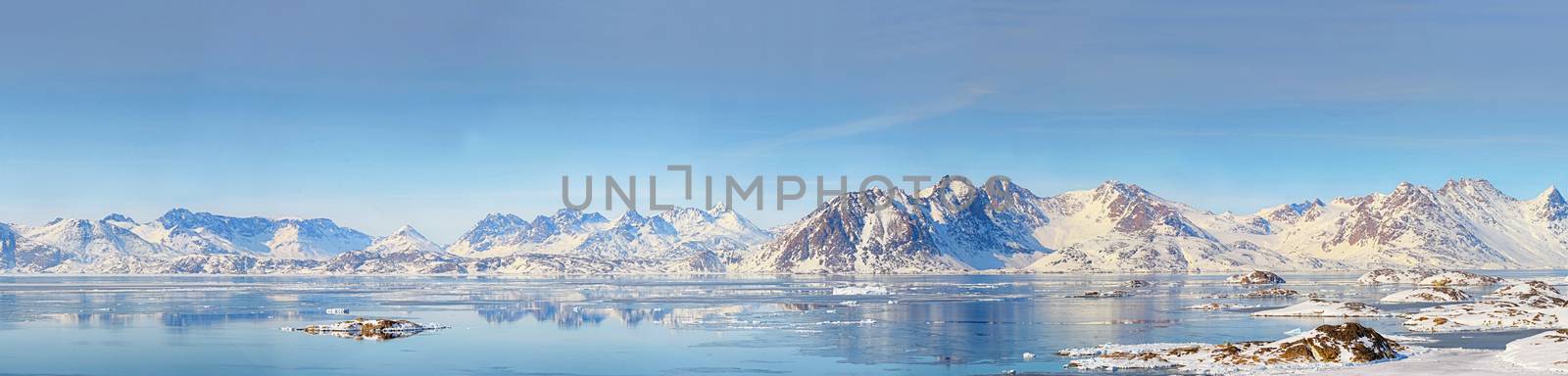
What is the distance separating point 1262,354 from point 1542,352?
1410 centimetres

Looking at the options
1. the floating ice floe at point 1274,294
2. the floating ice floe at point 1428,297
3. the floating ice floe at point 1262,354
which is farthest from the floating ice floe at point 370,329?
the floating ice floe at point 1274,294

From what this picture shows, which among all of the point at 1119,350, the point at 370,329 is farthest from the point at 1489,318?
the point at 370,329

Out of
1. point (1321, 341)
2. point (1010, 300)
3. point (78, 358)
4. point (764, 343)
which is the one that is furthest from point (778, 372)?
point (1010, 300)

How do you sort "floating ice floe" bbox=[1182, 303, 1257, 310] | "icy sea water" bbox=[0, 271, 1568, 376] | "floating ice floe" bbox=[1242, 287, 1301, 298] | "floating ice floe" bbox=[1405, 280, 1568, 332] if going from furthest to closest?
"floating ice floe" bbox=[1242, 287, 1301, 298], "floating ice floe" bbox=[1182, 303, 1257, 310], "floating ice floe" bbox=[1405, 280, 1568, 332], "icy sea water" bbox=[0, 271, 1568, 376]

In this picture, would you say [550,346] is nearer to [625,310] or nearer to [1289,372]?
[1289,372]

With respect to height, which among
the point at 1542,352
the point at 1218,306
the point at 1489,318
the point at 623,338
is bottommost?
the point at 1218,306

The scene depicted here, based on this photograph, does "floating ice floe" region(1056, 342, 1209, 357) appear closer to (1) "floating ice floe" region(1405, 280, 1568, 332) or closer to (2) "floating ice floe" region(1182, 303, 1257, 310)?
(1) "floating ice floe" region(1405, 280, 1568, 332)

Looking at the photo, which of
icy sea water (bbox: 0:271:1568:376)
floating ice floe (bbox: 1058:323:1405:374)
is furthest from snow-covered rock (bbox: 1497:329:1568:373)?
icy sea water (bbox: 0:271:1568:376)

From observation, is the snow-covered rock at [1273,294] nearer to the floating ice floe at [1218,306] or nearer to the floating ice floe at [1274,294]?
the floating ice floe at [1274,294]

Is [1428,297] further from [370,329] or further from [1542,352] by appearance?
[370,329]

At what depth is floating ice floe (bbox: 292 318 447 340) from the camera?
92875 millimetres

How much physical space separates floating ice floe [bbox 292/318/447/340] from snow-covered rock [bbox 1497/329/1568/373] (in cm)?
7068

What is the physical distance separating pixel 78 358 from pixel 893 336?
5169 cm

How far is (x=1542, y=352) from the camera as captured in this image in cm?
6581
